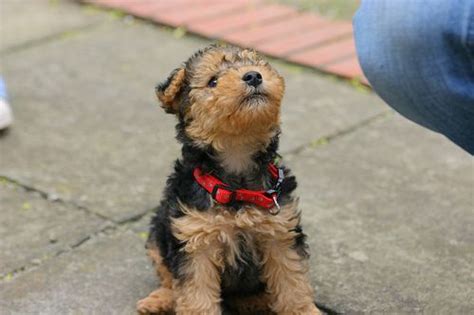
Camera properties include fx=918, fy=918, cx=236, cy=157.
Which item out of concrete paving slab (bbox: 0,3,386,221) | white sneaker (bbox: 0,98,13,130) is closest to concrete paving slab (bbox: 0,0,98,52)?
concrete paving slab (bbox: 0,3,386,221)

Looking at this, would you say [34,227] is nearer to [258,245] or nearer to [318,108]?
[258,245]

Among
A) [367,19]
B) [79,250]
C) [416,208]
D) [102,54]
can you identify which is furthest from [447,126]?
[102,54]

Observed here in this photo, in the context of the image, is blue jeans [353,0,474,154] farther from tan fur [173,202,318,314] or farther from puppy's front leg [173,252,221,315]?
puppy's front leg [173,252,221,315]

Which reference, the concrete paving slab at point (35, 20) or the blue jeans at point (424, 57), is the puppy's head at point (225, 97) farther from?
the concrete paving slab at point (35, 20)

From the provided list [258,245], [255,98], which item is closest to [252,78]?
[255,98]

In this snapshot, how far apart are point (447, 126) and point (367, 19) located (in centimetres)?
39

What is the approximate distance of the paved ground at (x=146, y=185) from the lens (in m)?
3.64

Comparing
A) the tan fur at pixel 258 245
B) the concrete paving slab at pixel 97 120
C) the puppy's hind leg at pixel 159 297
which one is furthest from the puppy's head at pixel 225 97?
the concrete paving slab at pixel 97 120

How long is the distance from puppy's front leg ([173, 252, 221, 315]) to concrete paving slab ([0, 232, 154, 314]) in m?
0.43

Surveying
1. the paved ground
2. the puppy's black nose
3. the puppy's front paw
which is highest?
the puppy's black nose

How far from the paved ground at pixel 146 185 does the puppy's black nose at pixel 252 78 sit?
0.99 metres

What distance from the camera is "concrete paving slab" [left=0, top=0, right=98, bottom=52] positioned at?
6555 millimetres

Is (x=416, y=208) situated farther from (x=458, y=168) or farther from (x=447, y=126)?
(x=447, y=126)

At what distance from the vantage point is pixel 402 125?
5207mm
